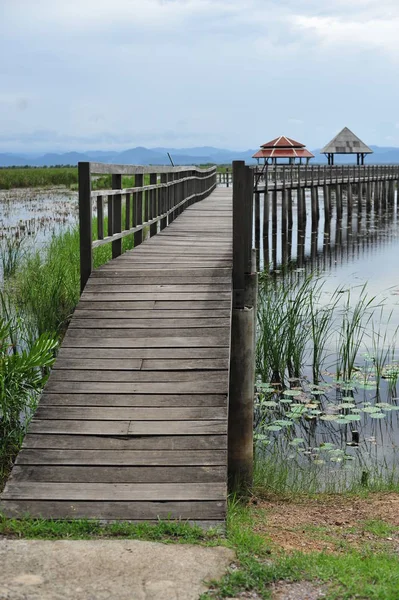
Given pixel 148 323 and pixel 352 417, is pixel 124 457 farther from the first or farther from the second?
pixel 352 417

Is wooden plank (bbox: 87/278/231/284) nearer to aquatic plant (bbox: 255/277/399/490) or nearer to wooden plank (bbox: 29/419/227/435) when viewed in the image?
aquatic plant (bbox: 255/277/399/490)

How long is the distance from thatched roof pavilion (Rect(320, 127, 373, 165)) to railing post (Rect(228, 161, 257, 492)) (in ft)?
163

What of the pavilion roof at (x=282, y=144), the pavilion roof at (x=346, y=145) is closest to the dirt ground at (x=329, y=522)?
the pavilion roof at (x=282, y=144)

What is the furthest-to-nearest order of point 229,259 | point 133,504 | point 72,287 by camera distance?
point 72,287 < point 229,259 < point 133,504

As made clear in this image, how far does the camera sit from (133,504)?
4.61 metres

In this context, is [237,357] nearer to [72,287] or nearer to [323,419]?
[323,419]

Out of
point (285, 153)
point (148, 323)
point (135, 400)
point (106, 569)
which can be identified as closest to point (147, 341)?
point (148, 323)

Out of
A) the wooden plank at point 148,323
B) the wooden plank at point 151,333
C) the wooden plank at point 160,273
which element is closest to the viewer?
the wooden plank at point 151,333

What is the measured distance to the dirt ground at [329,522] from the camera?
15.9 feet

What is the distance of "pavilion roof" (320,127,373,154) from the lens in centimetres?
5581

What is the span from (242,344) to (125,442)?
6.26 feet

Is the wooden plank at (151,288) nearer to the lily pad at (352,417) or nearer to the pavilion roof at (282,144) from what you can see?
the lily pad at (352,417)

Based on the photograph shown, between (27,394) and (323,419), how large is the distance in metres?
4.12

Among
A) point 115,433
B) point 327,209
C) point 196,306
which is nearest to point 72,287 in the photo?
point 196,306
